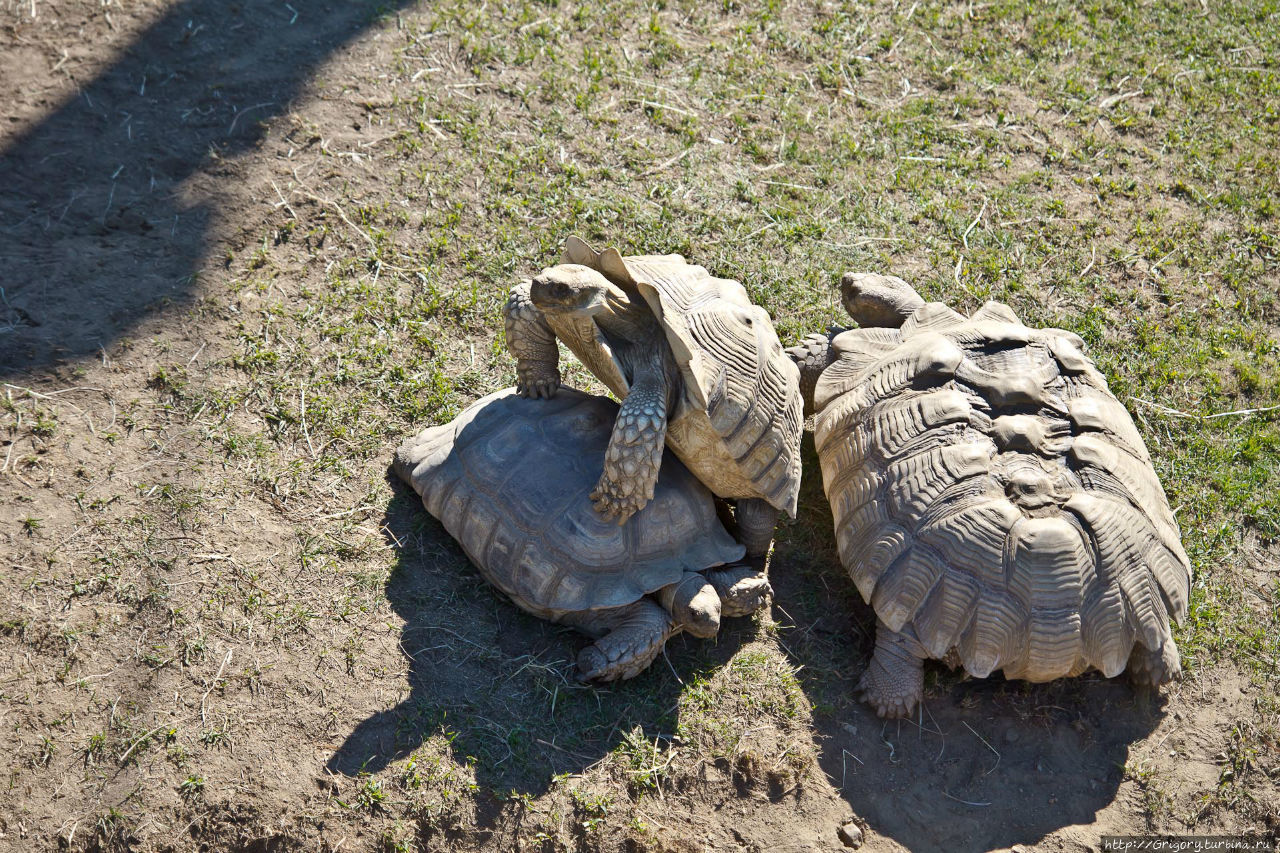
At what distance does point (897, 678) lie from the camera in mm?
4082

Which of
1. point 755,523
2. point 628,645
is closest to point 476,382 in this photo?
point 755,523

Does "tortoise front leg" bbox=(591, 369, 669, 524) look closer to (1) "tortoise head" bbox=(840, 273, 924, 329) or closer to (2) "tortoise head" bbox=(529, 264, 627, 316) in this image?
(2) "tortoise head" bbox=(529, 264, 627, 316)

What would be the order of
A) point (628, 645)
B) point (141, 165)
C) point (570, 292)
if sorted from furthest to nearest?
1. point (141, 165)
2. point (628, 645)
3. point (570, 292)

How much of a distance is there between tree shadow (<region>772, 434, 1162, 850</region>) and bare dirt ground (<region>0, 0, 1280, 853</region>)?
0.06 ft

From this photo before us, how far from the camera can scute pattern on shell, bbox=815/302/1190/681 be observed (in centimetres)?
388

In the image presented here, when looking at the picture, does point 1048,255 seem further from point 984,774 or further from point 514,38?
point 514,38

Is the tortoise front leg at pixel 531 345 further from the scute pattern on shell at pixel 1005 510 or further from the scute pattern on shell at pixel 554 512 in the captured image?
the scute pattern on shell at pixel 1005 510

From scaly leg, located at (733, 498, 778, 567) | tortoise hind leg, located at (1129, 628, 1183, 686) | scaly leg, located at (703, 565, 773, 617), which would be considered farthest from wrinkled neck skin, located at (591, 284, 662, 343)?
tortoise hind leg, located at (1129, 628, 1183, 686)

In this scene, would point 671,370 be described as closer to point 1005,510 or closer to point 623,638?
point 623,638

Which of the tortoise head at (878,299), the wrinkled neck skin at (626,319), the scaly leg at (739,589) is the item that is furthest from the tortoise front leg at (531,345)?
the tortoise head at (878,299)

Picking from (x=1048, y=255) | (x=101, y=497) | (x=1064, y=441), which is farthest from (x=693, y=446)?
(x=1048, y=255)

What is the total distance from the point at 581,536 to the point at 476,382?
4.81 ft

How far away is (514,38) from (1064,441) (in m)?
4.93

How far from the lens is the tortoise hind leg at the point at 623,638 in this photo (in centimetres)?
384
